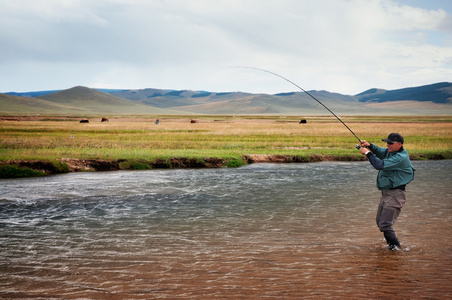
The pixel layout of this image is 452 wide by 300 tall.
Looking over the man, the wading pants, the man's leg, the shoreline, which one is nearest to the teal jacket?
the man

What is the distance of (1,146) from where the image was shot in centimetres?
2520

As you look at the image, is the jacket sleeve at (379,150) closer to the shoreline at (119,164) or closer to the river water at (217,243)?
the river water at (217,243)

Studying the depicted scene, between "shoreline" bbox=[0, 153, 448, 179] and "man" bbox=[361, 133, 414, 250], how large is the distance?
14.6 metres

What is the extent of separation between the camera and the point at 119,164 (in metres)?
20.6

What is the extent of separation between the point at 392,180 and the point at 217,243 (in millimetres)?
3393

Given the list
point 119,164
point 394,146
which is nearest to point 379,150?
point 394,146

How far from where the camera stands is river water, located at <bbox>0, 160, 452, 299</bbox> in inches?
234

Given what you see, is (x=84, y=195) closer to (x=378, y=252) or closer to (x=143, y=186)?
(x=143, y=186)

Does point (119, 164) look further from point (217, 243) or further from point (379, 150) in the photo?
point (379, 150)

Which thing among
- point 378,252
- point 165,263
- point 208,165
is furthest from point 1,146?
point 378,252

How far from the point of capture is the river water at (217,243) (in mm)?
5953

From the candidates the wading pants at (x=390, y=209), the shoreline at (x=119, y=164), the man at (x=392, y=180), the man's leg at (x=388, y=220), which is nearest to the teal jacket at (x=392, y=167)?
the man at (x=392, y=180)

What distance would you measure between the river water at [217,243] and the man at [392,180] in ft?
1.74

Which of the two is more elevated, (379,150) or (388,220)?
(379,150)
